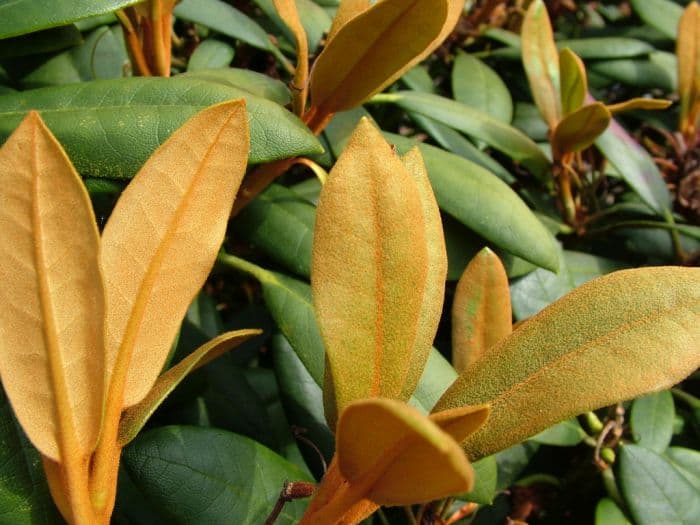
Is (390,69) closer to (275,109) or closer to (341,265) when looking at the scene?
(275,109)

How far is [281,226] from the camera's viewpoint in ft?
2.76

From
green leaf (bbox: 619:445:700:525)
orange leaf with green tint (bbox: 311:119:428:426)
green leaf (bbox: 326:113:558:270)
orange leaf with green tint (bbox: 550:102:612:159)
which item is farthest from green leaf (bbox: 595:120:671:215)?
orange leaf with green tint (bbox: 311:119:428:426)

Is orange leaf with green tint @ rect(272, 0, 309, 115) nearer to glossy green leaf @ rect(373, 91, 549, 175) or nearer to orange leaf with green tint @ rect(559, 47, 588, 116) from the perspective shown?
glossy green leaf @ rect(373, 91, 549, 175)

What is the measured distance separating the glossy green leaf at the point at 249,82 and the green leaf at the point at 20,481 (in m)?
0.39

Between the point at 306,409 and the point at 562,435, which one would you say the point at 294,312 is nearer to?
the point at 306,409

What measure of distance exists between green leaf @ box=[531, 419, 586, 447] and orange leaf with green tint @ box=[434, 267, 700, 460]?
1.22 feet

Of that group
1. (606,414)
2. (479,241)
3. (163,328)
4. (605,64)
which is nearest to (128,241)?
(163,328)

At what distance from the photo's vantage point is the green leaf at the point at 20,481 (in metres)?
0.54

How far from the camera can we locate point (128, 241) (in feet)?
1.63

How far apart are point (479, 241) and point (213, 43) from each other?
462mm

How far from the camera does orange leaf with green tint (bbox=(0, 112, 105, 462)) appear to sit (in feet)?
1.44

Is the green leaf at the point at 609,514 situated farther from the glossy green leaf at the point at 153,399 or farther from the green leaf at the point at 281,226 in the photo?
the glossy green leaf at the point at 153,399

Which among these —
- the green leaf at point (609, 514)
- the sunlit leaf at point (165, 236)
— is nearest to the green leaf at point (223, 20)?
the sunlit leaf at point (165, 236)

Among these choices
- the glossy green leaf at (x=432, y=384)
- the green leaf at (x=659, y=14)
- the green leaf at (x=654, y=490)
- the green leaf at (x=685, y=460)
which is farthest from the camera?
the green leaf at (x=659, y=14)
